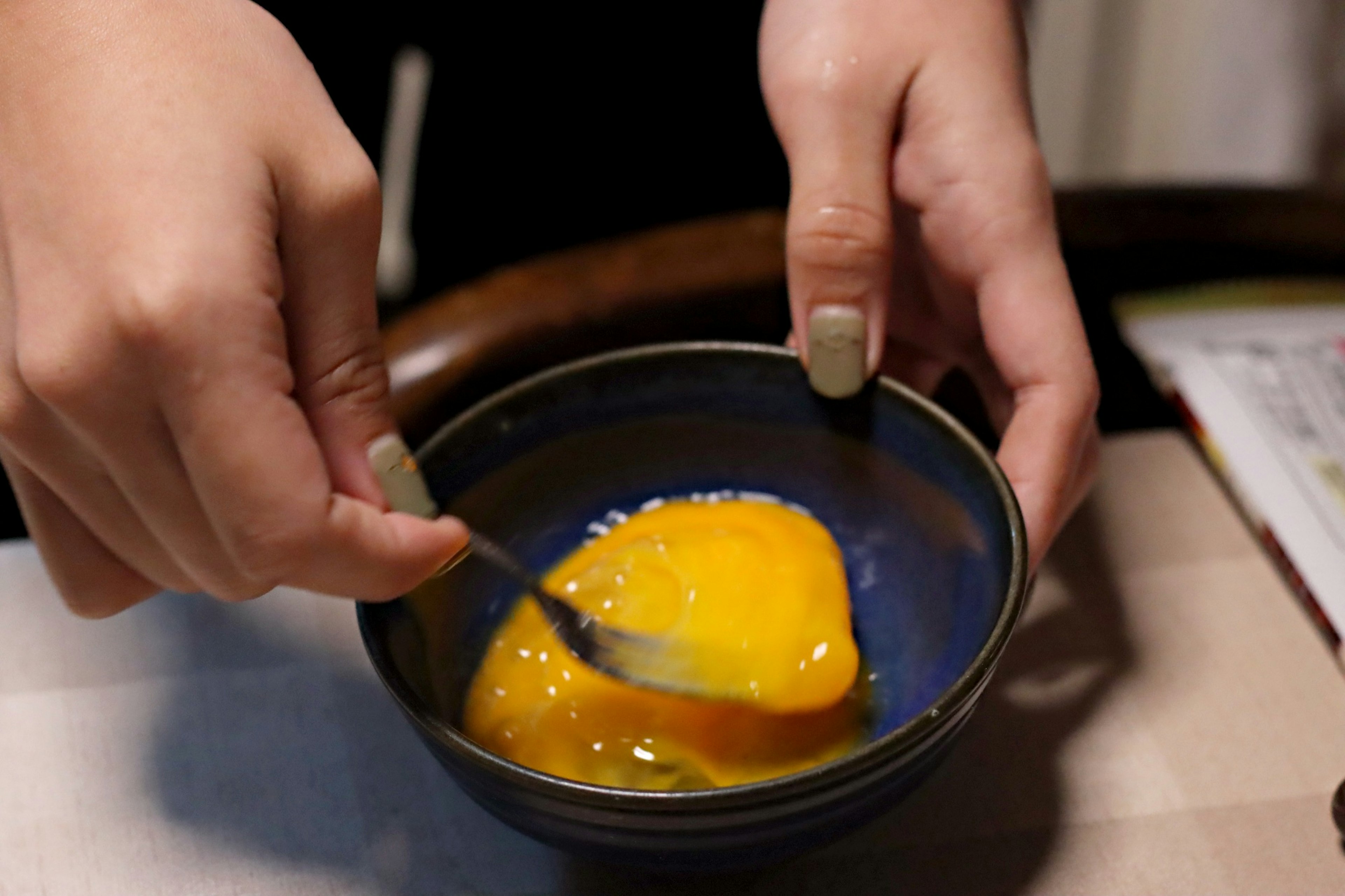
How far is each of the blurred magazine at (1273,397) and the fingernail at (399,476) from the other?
63 centimetres

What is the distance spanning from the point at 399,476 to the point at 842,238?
0.32 meters

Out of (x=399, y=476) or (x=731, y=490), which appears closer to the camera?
(x=399, y=476)

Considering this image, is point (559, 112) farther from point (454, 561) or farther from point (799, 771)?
point (799, 771)

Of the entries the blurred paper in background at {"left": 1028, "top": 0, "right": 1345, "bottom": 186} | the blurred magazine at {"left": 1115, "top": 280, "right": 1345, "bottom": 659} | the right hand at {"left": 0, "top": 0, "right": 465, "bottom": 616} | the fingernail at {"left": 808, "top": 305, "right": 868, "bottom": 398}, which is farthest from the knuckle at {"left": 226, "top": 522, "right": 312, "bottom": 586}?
the blurred paper in background at {"left": 1028, "top": 0, "right": 1345, "bottom": 186}

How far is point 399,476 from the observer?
0.62 m

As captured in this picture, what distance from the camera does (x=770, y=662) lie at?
646 mm

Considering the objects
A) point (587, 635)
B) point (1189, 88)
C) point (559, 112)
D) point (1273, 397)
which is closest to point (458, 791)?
point (587, 635)

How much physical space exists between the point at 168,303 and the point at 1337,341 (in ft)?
3.36

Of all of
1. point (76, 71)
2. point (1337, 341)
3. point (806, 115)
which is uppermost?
point (76, 71)

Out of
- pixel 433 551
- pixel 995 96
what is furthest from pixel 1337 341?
pixel 433 551

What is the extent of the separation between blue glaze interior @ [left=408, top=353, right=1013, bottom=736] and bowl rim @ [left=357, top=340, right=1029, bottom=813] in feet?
0.08

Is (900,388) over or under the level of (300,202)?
under

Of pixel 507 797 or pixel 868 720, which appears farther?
pixel 868 720

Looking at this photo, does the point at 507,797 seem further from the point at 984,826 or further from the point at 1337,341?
the point at 1337,341
